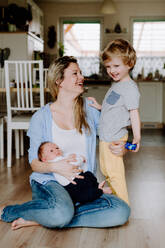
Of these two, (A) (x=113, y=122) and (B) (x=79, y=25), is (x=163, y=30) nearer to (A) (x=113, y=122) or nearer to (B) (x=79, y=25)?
(B) (x=79, y=25)

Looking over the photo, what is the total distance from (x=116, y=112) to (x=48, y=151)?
0.45 metres

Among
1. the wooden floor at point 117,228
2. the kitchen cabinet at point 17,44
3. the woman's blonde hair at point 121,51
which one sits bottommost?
the wooden floor at point 117,228

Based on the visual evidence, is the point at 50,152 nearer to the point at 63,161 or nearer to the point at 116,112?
the point at 63,161

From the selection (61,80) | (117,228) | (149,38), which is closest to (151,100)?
(149,38)

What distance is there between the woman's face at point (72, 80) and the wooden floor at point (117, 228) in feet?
2.48

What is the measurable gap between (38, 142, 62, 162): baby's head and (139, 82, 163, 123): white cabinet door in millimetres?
5412

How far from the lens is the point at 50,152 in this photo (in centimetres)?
181

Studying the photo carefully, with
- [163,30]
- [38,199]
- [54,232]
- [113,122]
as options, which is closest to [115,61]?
[113,122]

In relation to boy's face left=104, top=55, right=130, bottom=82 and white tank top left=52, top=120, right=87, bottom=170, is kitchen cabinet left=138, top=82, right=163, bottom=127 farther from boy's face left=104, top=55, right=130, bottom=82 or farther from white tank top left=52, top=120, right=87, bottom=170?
white tank top left=52, top=120, right=87, bottom=170

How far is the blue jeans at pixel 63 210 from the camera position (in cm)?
167

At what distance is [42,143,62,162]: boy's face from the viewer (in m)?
1.80

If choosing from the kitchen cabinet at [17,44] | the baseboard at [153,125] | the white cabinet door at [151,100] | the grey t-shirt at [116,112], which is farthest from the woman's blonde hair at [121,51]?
the baseboard at [153,125]

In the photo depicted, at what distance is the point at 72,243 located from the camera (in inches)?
63.4

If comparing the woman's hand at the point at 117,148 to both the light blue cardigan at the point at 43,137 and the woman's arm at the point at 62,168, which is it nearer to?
the light blue cardigan at the point at 43,137
